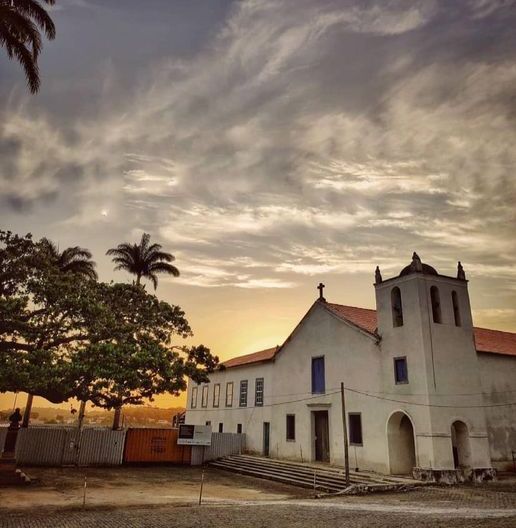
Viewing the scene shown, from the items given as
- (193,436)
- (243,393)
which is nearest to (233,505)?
(193,436)

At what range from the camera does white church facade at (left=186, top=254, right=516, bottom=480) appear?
21359mm

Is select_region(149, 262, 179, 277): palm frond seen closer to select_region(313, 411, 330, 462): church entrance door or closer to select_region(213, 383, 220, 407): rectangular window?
select_region(213, 383, 220, 407): rectangular window

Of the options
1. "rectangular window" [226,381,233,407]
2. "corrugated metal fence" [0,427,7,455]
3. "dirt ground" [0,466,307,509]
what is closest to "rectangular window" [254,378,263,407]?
"rectangular window" [226,381,233,407]

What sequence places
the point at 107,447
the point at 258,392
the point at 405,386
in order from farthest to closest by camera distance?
the point at 258,392 < the point at 107,447 < the point at 405,386

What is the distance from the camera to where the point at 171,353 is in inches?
1016

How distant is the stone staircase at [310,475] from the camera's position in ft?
63.3

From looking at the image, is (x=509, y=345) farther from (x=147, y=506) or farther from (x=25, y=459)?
(x=25, y=459)

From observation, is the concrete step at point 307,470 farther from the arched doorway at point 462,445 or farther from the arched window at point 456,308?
the arched window at point 456,308

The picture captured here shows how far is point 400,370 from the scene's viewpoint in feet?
74.8

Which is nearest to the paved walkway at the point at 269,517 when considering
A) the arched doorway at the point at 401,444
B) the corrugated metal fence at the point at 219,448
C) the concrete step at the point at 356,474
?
the concrete step at the point at 356,474

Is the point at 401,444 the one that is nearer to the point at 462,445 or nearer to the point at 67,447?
the point at 462,445

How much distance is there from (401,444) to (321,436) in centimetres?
602

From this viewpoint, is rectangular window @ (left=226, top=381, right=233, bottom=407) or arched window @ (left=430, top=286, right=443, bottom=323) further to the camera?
rectangular window @ (left=226, top=381, right=233, bottom=407)

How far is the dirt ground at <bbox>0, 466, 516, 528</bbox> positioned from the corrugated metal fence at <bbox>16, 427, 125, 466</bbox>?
3.50 meters
